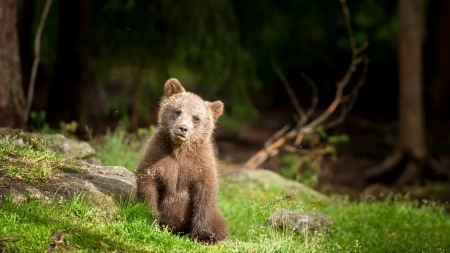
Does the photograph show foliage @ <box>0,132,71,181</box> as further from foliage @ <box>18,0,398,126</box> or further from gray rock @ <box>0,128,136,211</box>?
foliage @ <box>18,0,398,126</box>

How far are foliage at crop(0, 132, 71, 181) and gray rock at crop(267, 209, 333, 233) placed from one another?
2.07 m

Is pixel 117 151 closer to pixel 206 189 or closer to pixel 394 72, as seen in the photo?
pixel 206 189

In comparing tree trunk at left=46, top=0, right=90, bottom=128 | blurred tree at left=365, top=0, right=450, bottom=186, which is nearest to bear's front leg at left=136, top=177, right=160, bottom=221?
tree trunk at left=46, top=0, right=90, bottom=128

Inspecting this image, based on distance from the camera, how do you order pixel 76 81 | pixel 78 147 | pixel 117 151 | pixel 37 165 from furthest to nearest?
pixel 76 81
pixel 117 151
pixel 78 147
pixel 37 165

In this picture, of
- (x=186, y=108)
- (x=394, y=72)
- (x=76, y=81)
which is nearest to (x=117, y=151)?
(x=186, y=108)

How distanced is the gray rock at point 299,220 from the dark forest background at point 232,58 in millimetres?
4039

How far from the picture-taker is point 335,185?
14.7m

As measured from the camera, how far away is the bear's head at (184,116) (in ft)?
20.2

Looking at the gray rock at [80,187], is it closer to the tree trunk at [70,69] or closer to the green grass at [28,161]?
the green grass at [28,161]

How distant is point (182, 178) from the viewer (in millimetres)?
6211

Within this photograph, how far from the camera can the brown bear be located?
20.1ft

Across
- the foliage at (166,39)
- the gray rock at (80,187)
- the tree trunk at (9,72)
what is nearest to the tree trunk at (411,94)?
the foliage at (166,39)

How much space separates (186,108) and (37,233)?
6.15 feet

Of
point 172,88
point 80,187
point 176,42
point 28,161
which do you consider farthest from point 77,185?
point 176,42
